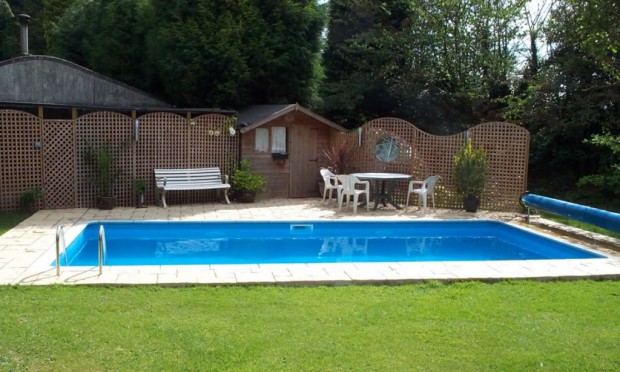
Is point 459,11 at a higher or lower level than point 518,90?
higher

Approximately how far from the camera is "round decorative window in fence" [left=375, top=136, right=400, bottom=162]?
529 inches

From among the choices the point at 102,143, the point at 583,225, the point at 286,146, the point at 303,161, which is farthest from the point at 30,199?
the point at 583,225

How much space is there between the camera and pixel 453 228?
11109 mm

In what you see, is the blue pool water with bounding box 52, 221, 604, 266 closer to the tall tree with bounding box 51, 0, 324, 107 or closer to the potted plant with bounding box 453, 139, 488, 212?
the potted plant with bounding box 453, 139, 488, 212

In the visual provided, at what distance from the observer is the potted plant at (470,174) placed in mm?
11969

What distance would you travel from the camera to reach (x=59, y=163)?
11.5 meters

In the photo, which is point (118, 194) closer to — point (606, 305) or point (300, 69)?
point (300, 69)

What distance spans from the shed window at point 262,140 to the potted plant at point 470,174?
4.52m

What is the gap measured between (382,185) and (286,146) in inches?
110

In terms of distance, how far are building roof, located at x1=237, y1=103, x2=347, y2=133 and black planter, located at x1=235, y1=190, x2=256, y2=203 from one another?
1.44 m

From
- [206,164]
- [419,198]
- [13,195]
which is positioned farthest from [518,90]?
[13,195]

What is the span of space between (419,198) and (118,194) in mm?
6604

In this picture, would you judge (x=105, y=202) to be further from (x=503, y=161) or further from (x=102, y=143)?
(x=503, y=161)

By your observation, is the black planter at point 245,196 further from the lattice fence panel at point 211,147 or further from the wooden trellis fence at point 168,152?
the wooden trellis fence at point 168,152
